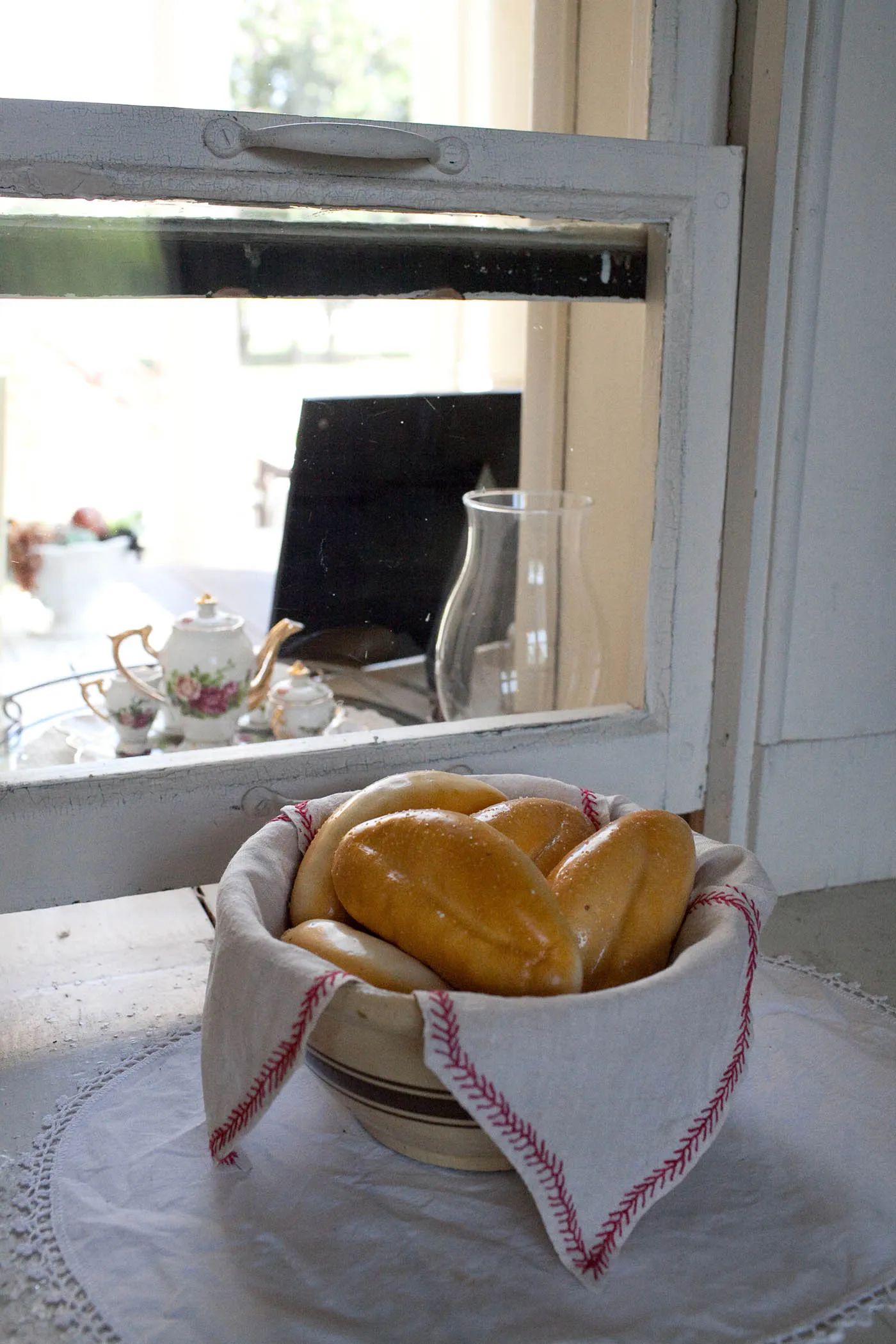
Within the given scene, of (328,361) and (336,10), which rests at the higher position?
(336,10)

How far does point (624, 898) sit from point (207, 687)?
410mm

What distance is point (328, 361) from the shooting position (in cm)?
70

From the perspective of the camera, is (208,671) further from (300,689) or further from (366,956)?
(366,956)

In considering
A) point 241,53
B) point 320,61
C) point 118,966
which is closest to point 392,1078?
point 118,966

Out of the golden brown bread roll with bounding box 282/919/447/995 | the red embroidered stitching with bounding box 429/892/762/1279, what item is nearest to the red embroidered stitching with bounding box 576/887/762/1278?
the red embroidered stitching with bounding box 429/892/762/1279

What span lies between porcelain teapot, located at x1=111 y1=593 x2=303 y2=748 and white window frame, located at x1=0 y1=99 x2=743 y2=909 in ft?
0.48

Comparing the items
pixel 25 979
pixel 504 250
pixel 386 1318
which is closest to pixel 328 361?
pixel 504 250

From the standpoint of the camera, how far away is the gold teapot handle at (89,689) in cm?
76

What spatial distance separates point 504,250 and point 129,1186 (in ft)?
1.67

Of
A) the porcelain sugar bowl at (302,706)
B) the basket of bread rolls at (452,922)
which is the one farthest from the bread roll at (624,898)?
the porcelain sugar bowl at (302,706)

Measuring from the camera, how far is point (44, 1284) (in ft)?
1.38

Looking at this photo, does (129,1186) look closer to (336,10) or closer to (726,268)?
(726,268)

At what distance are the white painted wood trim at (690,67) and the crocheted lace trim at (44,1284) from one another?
1.94 feet

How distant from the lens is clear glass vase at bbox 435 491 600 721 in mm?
747
